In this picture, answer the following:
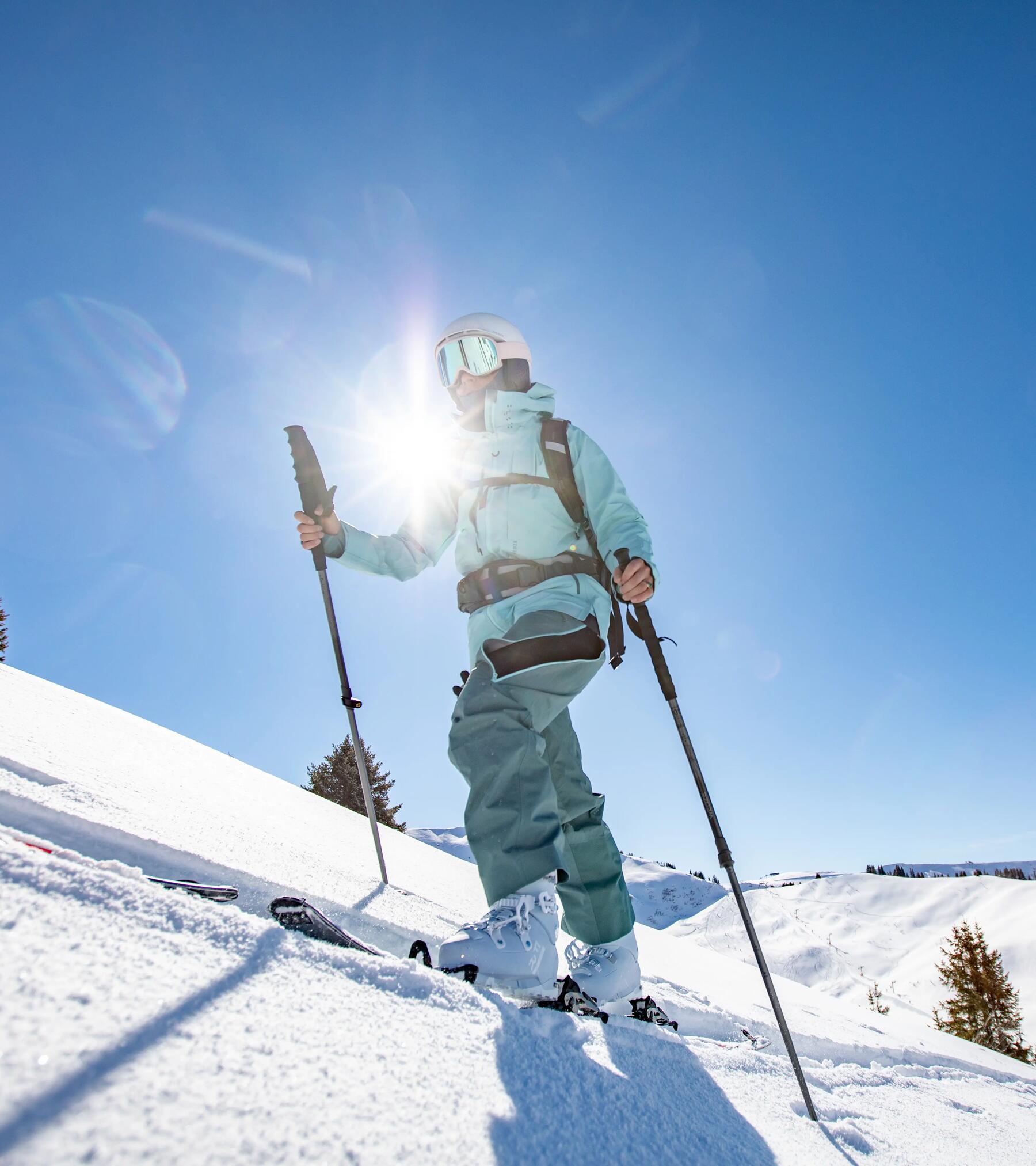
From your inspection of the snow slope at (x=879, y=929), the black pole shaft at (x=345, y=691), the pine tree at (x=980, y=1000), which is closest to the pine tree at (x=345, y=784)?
the black pole shaft at (x=345, y=691)

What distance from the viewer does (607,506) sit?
9.07ft

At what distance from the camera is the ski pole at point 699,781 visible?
73.6 inches

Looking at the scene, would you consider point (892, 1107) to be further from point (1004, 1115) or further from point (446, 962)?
point (446, 962)

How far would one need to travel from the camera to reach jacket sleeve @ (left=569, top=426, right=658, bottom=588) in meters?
2.58

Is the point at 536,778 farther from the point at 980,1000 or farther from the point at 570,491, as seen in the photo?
the point at 980,1000

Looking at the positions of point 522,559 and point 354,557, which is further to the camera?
point 354,557

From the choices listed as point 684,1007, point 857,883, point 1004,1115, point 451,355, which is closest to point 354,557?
point 451,355

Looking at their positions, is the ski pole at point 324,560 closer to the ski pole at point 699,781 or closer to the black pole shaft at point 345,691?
the black pole shaft at point 345,691

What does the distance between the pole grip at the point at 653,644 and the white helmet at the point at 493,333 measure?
1563 mm

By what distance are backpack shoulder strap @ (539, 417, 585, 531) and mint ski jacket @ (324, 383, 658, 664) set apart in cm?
3

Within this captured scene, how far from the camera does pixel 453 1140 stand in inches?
31.3

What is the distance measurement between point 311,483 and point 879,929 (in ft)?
606

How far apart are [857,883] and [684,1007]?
668 ft

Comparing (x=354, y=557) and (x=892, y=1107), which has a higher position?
(x=354, y=557)
